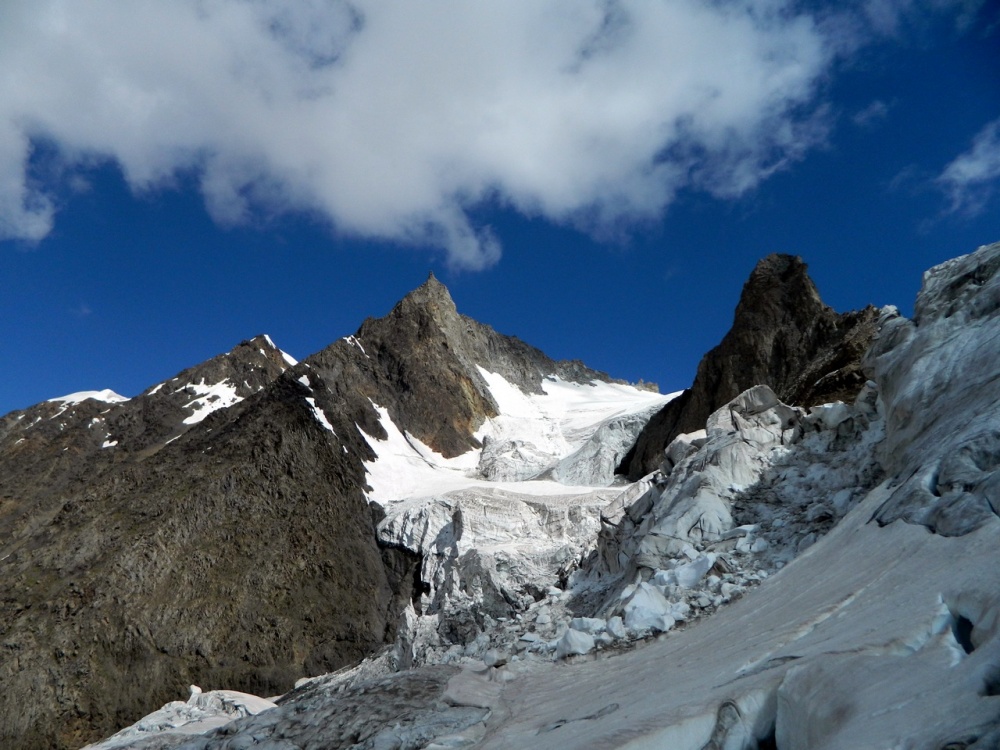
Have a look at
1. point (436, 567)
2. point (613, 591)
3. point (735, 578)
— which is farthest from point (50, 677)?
point (735, 578)

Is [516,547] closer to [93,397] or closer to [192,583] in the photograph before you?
[192,583]

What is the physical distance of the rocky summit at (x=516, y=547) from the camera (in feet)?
20.2

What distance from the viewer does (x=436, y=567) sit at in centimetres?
3903

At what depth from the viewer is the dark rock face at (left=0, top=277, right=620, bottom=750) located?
31.4m

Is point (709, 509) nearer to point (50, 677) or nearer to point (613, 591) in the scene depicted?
point (613, 591)

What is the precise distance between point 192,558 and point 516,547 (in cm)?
1681

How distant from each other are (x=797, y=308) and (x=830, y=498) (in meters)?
37.2

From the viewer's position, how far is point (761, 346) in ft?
155

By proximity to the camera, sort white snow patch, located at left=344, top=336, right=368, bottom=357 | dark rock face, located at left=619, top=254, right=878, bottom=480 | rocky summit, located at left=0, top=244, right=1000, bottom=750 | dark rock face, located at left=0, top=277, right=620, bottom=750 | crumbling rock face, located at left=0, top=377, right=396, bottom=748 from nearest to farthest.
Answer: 1. rocky summit, located at left=0, top=244, right=1000, bottom=750
2. crumbling rock face, located at left=0, top=377, right=396, bottom=748
3. dark rock face, located at left=0, top=277, right=620, bottom=750
4. dark rock face, located at left=619, top=254, right=878, bottom=480
5. white snow patch, located at left=344, top=336, right=368, bottom=357

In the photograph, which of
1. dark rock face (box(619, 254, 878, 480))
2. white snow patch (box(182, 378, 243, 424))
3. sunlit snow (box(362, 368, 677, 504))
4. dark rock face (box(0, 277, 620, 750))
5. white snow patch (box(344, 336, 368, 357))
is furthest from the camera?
white snow patch (box(344, 336, 368, 357))

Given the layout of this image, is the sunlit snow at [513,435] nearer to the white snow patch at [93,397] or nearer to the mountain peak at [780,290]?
the mountain peak at [780,290]

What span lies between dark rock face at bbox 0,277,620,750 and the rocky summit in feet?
0.47

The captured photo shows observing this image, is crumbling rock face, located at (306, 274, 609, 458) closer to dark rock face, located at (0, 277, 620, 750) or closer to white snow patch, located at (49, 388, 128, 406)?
dark rock face, located at (0, 277, 620, 750)

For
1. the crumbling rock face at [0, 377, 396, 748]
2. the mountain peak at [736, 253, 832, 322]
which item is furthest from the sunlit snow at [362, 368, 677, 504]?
the mountain peak at [736, 253, 832, 322]
